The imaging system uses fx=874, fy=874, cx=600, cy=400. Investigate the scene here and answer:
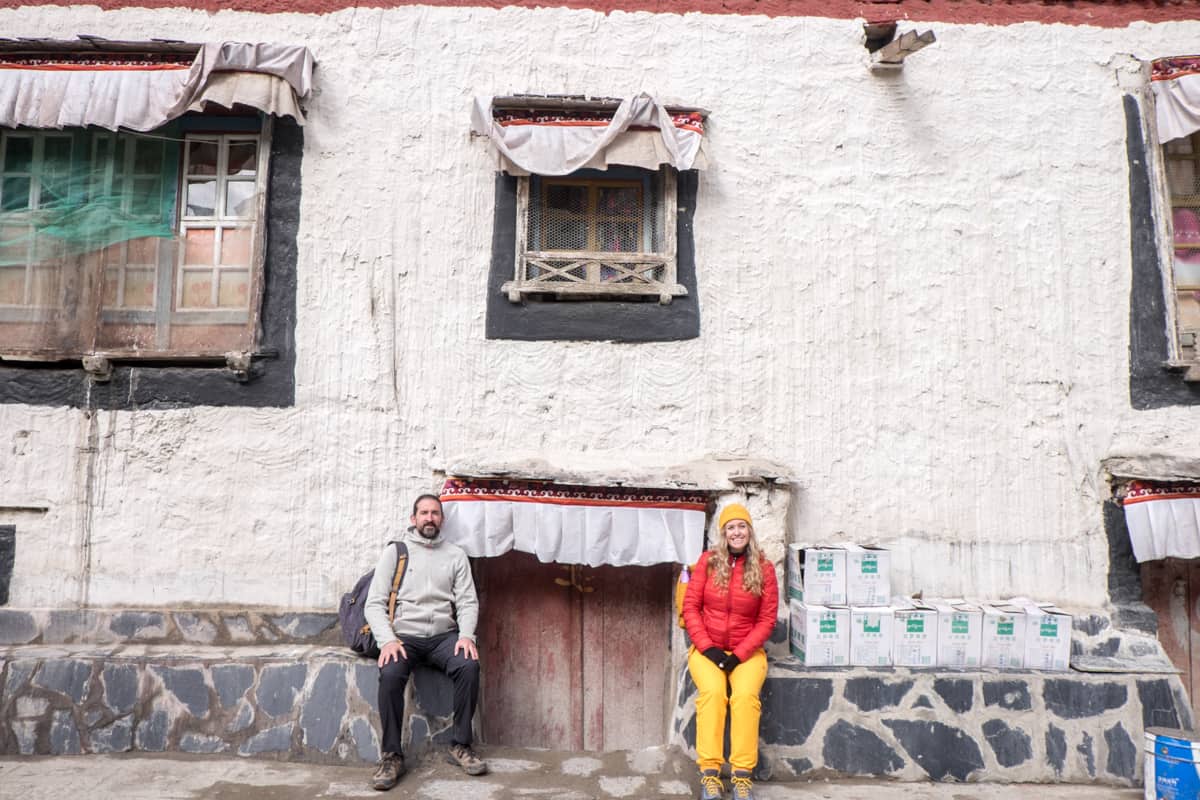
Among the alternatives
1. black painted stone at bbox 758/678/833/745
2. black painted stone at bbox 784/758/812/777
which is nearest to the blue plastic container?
black painted stone at bbox 758/678/833/745

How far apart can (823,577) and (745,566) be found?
67 cm

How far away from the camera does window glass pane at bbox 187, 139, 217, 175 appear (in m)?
5.89

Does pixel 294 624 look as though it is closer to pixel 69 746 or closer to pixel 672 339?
pixel 69 746

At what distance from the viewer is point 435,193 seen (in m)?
5.82

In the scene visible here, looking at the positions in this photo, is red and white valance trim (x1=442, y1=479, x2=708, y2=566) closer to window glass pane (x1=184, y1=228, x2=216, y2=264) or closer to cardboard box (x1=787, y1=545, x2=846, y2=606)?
cardboard box (x1=787, y1=545, x2=846, y2=606)

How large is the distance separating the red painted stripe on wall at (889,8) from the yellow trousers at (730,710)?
4.29m

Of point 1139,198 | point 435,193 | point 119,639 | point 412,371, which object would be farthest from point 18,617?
point 1139,198

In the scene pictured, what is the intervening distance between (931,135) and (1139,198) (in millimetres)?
1464

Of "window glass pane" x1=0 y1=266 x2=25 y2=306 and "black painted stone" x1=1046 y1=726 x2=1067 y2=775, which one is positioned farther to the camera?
"window glass pane" x1=0 y1=266 x2=25 y2=306

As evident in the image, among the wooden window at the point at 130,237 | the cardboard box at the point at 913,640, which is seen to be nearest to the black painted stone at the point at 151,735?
the wooden window at the point at 130,237

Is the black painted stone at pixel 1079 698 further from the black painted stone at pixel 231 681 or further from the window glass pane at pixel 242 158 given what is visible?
the window glass pane at pixel 242 158

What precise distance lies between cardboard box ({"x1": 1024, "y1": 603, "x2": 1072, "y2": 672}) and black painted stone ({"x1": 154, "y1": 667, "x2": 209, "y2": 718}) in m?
4.83

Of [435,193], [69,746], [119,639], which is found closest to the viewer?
[69,746]

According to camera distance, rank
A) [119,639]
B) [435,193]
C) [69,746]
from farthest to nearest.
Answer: [435,193] → [119,639] → [69,746]
